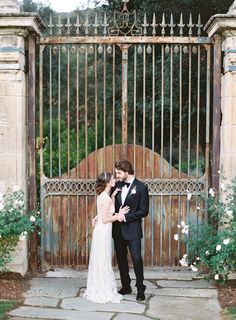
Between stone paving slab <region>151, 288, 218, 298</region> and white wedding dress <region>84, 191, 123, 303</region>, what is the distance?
0.65 metres

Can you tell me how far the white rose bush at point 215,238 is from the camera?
6695 millimetres

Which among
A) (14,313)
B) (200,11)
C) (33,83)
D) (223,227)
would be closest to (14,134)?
(33,83)

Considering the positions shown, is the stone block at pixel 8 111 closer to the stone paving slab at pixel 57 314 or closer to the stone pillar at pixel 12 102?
the stone pillar at pixel 12 102

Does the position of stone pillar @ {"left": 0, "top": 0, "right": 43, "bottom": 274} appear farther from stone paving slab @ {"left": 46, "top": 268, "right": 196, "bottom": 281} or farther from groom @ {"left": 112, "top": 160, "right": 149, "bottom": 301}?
groom @ {"left": 112, "top": 160, "right": 149, "bottom": 301}

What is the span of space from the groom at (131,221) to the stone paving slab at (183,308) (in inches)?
10.4

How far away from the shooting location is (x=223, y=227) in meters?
7.38

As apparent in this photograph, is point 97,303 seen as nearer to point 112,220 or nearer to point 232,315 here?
point 112,220

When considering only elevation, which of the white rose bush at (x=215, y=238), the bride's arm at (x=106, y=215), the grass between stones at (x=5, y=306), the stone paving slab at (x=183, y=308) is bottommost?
the stone paving slab at (x=183, y=308)

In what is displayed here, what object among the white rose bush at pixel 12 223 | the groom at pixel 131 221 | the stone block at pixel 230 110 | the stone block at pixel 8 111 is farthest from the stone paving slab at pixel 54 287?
the stone block at pixel 230 110

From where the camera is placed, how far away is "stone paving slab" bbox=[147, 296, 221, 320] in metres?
6.07

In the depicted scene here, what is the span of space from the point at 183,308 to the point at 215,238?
1054mm

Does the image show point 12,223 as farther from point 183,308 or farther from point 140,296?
point 183,308

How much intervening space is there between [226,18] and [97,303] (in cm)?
372

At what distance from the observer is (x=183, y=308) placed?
250 inches
